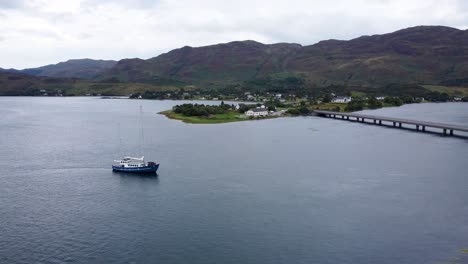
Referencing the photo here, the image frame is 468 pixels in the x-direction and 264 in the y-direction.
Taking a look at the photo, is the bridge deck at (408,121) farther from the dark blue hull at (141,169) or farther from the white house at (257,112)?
the dark blue hull at (141,169)

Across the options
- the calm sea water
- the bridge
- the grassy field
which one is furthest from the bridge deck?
the grassy field

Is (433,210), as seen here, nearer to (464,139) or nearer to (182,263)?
(182,263)

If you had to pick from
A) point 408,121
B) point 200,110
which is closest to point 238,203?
point 408,121

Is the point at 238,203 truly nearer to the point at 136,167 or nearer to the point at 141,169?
the point at 141,169

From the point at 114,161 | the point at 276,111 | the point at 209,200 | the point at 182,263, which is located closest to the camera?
the point at 182,263

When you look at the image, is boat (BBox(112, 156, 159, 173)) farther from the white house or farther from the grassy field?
the white house

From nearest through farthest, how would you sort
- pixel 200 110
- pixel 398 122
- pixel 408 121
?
pixel 408 121, pixel 398 122, pixel 200 110

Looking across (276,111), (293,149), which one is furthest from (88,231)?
(276,111)

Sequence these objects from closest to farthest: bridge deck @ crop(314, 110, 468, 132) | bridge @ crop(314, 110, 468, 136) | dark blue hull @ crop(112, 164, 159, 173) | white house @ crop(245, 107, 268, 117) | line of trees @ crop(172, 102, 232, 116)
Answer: dark blue hull @ crop(112, 164, 159, 173), bridge deck @ crop(314, 110, 468, 132), bridge @ crop(314, 110, 468, 136), line of trees @ crop(172, 102, 232, 116), white house @ crop(245, 107, 268, 117)
